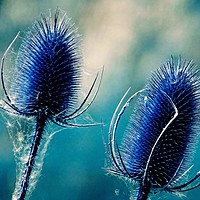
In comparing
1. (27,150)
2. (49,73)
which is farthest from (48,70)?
(27,150)

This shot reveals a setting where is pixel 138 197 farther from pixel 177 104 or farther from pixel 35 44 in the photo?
pixel 35 44

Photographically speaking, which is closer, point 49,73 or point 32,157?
point 32,157

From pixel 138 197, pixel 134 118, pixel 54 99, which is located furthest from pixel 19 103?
pixel 138 197

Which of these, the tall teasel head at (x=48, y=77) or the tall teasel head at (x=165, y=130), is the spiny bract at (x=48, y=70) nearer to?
the tall teasel head at (x=48, y=77)

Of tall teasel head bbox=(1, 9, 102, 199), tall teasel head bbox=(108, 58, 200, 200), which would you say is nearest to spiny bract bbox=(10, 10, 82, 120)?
tall teasel head bbox=(1, 9, 102, 199)

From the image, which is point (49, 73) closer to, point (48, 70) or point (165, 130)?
point (48, 70)

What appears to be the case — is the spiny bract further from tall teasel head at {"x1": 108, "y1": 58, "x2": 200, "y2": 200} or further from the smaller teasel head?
tall teasel head at {"x1": 108, "y1": 58, "x2": 200, "y2": 200}
